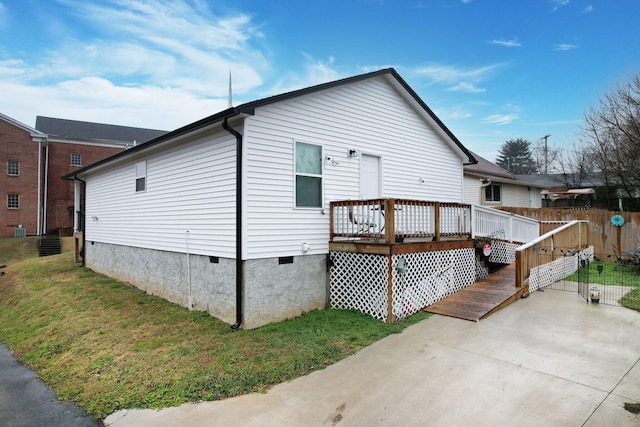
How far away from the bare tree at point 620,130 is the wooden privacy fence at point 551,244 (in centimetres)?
555

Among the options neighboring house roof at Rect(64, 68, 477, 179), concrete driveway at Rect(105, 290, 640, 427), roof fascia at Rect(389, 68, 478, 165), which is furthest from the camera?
roof fascia at Rect(389, 68, 478, 165)

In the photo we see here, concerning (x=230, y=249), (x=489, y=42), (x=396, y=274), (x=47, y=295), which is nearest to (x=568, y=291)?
(x=396, y=274)

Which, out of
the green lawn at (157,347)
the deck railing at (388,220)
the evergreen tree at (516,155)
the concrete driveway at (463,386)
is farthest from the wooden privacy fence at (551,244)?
the evergreen tree at (516,155)

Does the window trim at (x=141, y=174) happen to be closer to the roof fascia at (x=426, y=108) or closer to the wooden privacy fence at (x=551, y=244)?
the roof fascia at (x=426, y=108)

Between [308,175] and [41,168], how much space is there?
29.7 meters

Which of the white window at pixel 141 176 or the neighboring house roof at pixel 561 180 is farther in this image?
the neighboring house roof at pixel 561 180

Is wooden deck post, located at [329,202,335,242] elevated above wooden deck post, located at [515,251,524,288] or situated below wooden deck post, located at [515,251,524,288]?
above

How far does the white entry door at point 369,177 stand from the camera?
27.5 feet

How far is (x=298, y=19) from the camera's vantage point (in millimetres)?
12641

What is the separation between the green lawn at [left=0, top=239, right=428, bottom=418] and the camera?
4.41 metres

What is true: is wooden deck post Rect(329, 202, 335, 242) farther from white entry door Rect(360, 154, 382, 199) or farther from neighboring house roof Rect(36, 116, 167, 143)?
neighboring house roof Rect(36, 116, 167, 143)

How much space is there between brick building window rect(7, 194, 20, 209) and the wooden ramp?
32023 millimetres

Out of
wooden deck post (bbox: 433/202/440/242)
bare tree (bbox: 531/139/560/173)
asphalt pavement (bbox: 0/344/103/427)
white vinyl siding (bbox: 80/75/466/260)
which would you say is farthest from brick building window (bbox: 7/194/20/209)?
bare tree (bbox: 531/139/560/173)

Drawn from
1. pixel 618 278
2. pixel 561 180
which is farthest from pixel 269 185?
pixel 561 180
